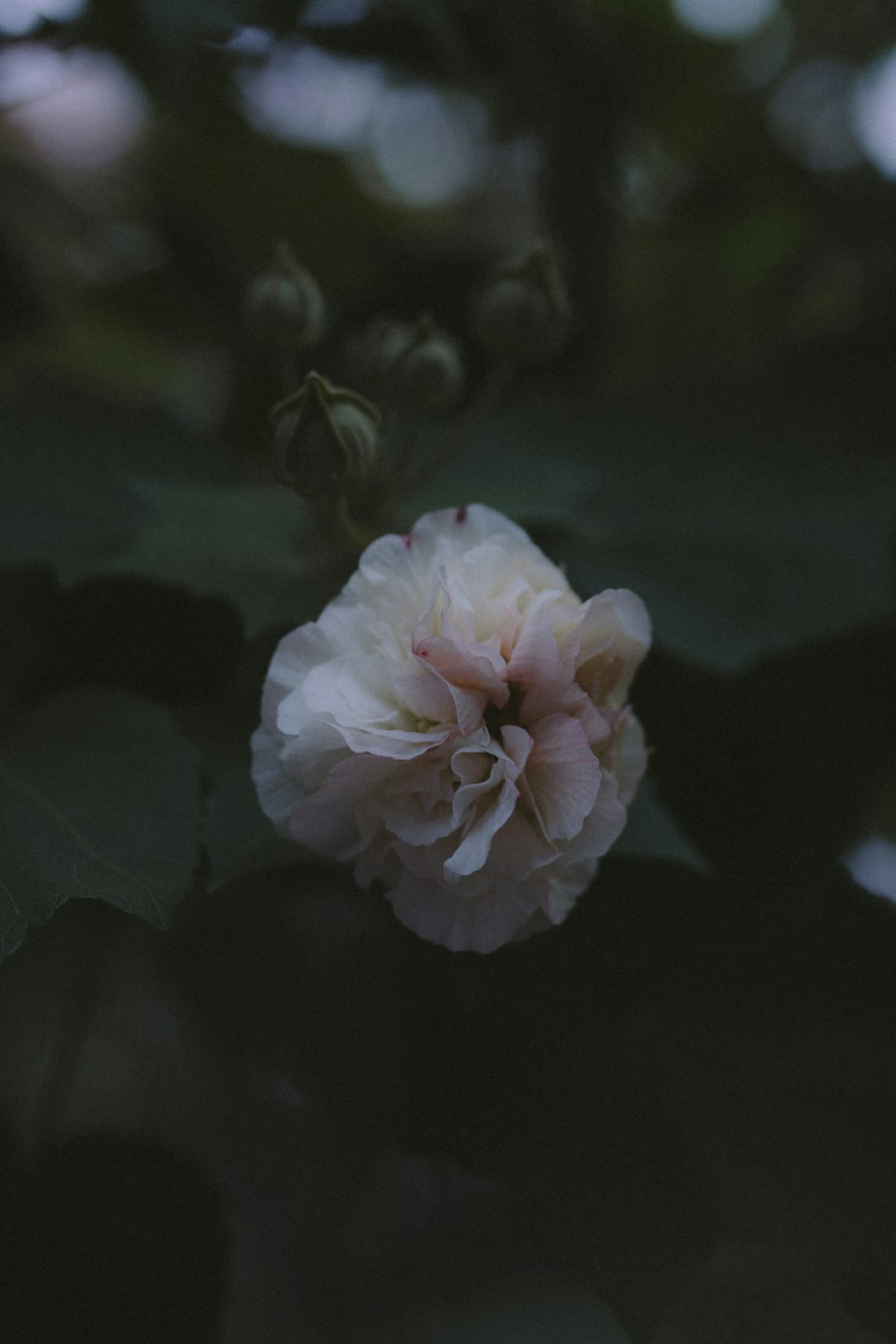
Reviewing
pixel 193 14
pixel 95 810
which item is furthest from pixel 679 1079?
pixel 193 14

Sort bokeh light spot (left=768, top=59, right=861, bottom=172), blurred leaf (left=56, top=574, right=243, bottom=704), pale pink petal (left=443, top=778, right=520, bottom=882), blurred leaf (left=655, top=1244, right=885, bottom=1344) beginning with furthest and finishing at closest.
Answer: bokeh light spot (left=768, top=59, right=861, bottom=172), blurred leaf (left=56, top=574, right=243, bottom=704), blurred leaf (left=655, top=1244, right=885, bottom=1344), pale pink petal (left=443, top=778, right=520, bottom=882)

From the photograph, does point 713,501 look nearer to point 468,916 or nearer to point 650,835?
point 650,835

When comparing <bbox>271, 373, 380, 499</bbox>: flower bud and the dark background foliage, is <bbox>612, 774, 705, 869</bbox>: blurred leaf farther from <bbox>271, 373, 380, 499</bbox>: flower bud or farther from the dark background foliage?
<bbox>271, 373, 380, 499</bbox>: flower bud

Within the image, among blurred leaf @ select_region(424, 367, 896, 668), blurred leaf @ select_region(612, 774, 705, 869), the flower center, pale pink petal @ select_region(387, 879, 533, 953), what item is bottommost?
blurred leaf @ select_region(424, 367, 896, 668)

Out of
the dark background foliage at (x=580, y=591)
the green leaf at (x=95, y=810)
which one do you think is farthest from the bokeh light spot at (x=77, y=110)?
the green leaf at (x=95, y=810)

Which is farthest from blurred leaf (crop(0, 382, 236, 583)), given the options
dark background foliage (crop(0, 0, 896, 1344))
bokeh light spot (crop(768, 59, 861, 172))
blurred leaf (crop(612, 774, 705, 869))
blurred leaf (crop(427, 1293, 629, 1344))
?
bokeh light spot (crop(768, 59, 861, 172))

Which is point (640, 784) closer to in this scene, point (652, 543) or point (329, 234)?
point (652, 543)

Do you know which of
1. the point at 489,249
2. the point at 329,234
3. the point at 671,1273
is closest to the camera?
the point at 671,1273

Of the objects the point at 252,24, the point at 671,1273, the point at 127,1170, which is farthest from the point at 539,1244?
the point at 252,24
